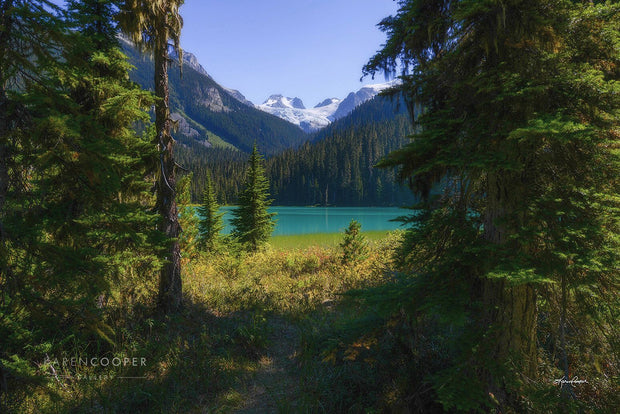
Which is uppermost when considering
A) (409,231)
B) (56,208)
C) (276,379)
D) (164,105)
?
(164,105)

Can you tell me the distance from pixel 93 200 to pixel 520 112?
202 inches

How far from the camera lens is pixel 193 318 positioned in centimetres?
720

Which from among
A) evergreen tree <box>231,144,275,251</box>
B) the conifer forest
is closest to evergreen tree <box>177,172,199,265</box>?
the conifer forest

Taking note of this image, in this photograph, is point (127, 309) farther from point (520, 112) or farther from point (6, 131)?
point (520, 112)

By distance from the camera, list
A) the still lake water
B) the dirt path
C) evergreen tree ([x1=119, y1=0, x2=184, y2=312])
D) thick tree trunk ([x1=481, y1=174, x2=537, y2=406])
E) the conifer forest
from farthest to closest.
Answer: the still lake water
evergreen tree ([x1=119, y1=0, x2=184, y2=312])
the dirt path
thick tree trunk ([x1=481, y1=174, x2=537, y2=406])
the conifer forest

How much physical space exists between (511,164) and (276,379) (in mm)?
5447

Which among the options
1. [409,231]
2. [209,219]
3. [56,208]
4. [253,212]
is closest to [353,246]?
[409,231]

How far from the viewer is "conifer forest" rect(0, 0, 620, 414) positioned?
2.69 metres

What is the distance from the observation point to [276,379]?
546cm

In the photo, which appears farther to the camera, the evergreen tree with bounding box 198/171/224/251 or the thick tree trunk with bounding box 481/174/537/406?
the evergreen tree with bounding box 198/171/224/251

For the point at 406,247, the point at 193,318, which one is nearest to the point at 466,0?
the point at 406,247

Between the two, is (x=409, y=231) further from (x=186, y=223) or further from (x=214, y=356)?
(x=186, y=223)

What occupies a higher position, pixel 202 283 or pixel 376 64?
pixel 376 64

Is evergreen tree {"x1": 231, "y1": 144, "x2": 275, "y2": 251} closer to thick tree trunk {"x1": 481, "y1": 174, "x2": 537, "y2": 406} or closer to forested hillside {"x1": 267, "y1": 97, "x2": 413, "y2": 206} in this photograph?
thick tree trunk {"x1": 481, "y1": 174, "x2": 537, "y2": 406}
